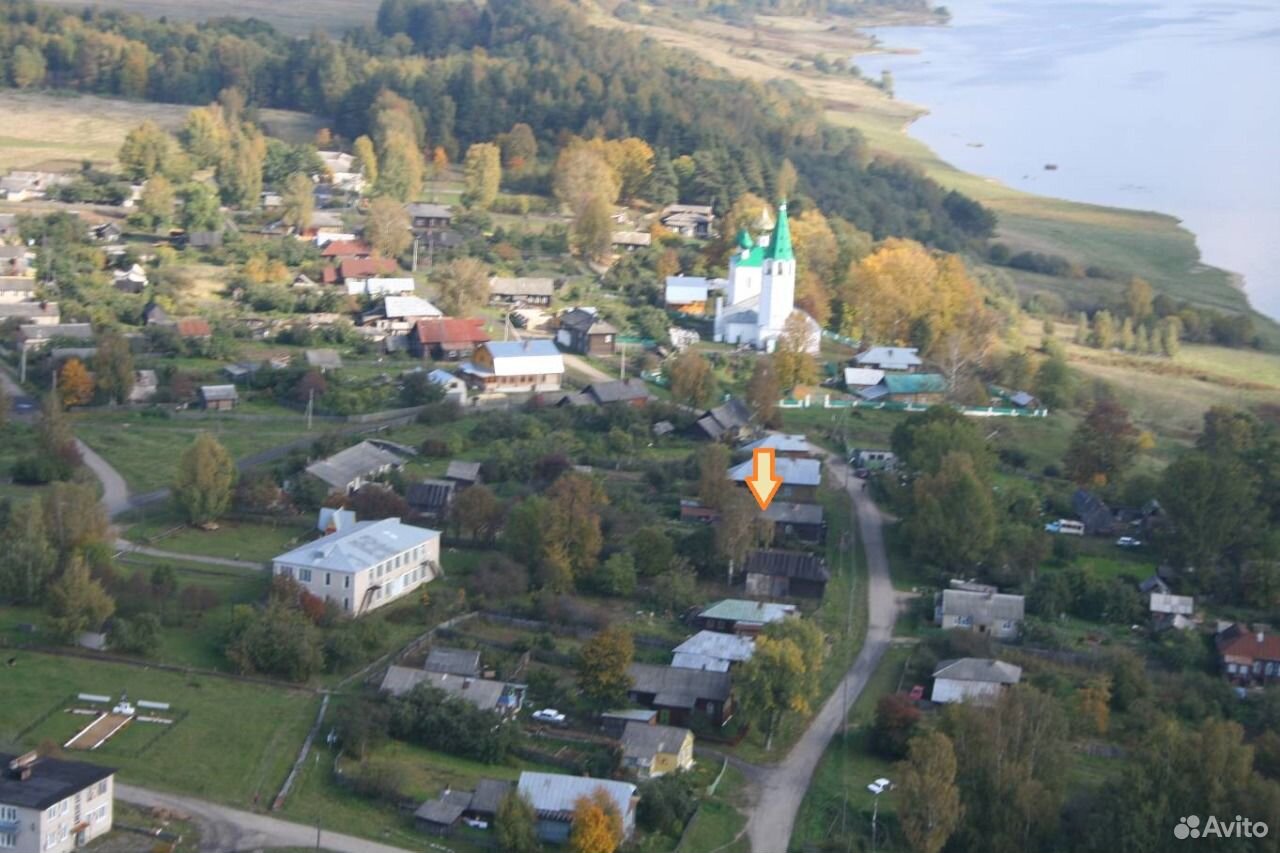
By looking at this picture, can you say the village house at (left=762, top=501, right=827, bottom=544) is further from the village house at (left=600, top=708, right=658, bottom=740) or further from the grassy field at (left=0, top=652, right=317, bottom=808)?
the grassy field at (left=0, top=652, right=317, bottom=808)

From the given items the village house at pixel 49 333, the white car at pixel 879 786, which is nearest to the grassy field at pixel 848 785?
the white car at pixel 879 786

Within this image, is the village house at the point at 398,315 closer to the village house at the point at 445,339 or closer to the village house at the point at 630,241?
the village house at the point at 445,339

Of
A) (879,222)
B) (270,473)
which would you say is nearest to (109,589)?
(270,473)

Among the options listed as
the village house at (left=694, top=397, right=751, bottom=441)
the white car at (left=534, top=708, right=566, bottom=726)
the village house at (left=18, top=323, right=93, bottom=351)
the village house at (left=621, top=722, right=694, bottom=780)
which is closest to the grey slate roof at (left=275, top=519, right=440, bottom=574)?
the white car at (left=534, top=708, right=566, bottom=726)

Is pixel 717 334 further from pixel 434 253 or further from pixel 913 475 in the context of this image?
pixel 913 475

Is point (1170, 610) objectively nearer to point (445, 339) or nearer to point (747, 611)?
point (747, 611)

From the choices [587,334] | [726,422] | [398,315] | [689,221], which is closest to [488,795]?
[726,422]
